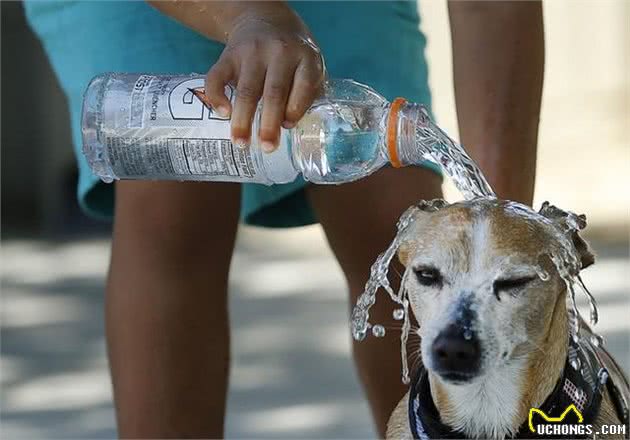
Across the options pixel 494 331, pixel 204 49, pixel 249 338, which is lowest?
pixel 249 338

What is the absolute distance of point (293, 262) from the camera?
540 cm

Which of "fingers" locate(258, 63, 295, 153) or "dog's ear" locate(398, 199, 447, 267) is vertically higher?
"fingers" locate(258, 63, 295, 153)

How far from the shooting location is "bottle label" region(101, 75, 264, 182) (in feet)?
5.41

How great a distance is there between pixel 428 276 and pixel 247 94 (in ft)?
0.99

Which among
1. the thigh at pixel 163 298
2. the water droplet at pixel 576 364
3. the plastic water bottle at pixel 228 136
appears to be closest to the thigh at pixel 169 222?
the thigh at pixel 163 298

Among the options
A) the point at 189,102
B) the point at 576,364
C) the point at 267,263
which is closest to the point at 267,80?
the point at 189,102

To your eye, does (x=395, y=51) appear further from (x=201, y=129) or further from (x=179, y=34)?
(x=201, y=129)

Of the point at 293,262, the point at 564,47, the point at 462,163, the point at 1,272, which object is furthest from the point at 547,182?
the point at 462,163

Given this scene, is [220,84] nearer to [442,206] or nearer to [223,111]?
[223,111]

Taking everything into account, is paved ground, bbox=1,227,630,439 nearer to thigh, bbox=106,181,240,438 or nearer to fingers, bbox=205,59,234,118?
thigh, bbox=106,181,240,438

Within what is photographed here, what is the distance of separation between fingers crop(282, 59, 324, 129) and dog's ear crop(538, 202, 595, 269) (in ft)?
1.04

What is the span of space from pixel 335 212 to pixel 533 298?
0.72 m

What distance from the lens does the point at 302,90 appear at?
1.55 metres

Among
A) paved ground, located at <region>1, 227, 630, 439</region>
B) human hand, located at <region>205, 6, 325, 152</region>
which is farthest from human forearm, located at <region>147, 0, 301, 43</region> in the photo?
paved ground, located at <region>1, 227, 630, 439</region>
